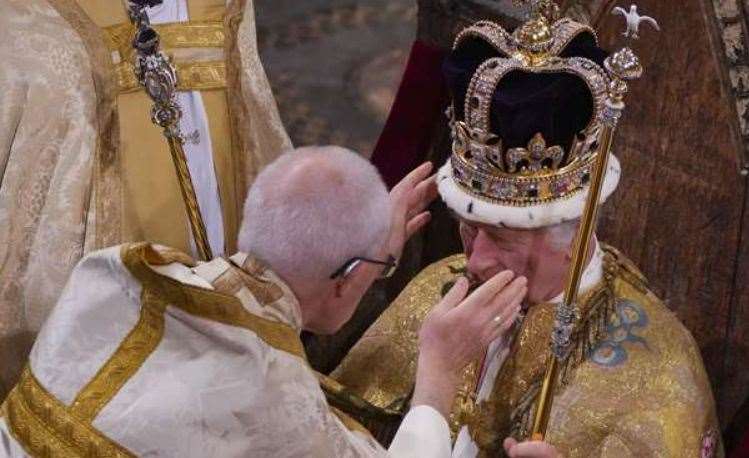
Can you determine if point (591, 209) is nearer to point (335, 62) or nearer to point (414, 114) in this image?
point (414, 114)

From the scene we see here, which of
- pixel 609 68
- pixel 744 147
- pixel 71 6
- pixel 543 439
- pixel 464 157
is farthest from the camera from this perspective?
pixel 744 147

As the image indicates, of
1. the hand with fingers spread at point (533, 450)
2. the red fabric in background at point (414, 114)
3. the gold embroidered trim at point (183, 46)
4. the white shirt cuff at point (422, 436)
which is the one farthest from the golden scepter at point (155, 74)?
the red fabric in background at point (414, 114)

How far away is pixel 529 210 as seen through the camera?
2.32m

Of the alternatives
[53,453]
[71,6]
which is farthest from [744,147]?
[53,453]

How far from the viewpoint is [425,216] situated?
2668 mm

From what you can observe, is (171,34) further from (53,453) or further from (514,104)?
(53,453)

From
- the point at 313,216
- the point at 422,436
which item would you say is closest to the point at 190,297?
the point at 313,216

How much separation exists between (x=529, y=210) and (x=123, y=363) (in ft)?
2.53

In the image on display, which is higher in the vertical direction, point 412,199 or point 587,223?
point 587,223

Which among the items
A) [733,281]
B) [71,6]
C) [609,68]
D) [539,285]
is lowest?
[733,281]

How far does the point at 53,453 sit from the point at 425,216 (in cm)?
97

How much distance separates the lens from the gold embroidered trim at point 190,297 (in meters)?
1.93

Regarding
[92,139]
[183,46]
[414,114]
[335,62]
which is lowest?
[335,62]

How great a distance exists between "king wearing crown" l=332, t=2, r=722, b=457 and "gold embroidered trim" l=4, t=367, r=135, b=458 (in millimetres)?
680
